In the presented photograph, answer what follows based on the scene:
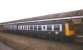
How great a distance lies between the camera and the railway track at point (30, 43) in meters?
0.61

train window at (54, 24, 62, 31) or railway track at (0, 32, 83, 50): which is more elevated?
train window at (54, 24, 62, 31)

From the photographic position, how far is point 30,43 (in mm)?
771

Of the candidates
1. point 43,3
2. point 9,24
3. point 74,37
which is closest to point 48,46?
point 74,37

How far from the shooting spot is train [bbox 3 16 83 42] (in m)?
0.58

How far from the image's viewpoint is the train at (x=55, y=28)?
1.90 ft

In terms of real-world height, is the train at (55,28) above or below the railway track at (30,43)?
above

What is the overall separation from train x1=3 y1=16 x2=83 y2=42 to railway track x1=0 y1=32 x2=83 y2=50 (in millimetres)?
25

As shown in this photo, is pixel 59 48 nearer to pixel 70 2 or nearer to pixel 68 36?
pixel 68 36

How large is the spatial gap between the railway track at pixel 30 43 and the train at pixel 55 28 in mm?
25

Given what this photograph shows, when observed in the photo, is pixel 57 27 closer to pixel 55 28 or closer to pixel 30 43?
pixel 55 28

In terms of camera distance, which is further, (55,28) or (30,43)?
(30,43)

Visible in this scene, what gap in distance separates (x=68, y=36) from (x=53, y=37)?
0.10 meters

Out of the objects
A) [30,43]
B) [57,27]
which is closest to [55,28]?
[57,27]

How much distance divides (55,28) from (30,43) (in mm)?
182
